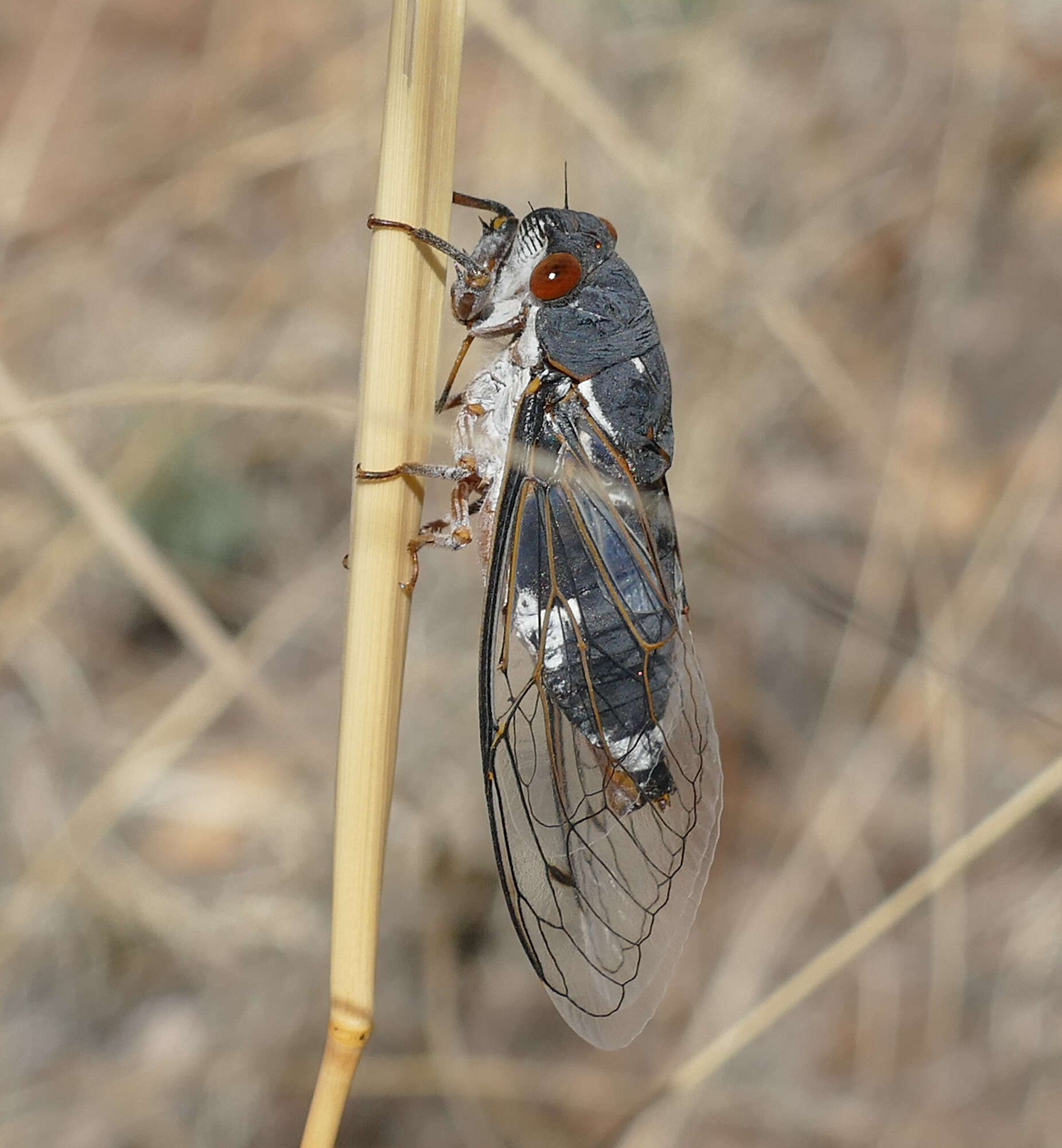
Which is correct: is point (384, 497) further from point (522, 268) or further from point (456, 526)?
point (522, 268)

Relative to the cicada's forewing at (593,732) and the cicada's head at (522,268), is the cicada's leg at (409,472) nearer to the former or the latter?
the cicada's forewing at (593,732)

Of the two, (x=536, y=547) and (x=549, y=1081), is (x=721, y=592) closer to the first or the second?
(x=549, y=1081)

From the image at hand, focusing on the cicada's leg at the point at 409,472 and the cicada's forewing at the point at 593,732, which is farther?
the cicada's forewing at the point at 593,732

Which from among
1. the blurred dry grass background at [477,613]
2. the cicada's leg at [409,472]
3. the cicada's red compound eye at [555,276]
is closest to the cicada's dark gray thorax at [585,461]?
the cicada's red compound eye at [555,276]

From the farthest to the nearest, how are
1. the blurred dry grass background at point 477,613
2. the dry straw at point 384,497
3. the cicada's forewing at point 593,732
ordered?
the blurred dry grass background at point 477,613 → the cicada's forewing at point 593,732 → the dry straw at point 384,497

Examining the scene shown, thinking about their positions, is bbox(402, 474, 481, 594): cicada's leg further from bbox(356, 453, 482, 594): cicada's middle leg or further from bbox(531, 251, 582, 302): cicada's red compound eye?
bbox(531, 251, 582, 302): cicada's red compound eye

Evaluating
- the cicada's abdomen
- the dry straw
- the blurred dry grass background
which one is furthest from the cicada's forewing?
the blurred dry grass background

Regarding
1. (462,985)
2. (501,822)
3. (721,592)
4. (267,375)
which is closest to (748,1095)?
(462,985)
